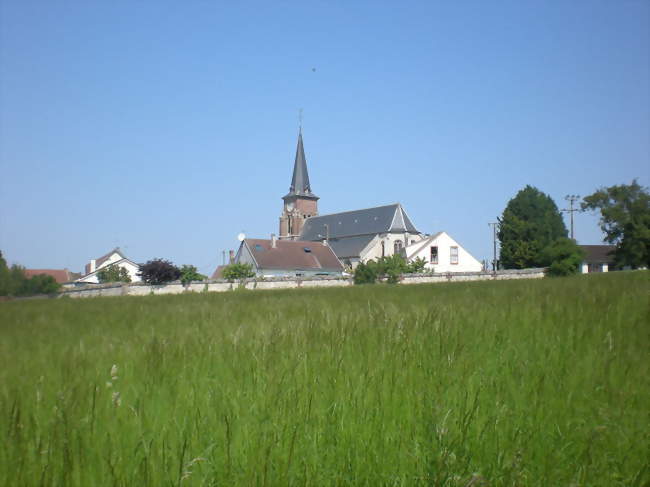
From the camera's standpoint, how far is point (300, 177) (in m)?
99.8

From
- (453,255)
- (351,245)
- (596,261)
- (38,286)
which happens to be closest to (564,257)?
(453,255)

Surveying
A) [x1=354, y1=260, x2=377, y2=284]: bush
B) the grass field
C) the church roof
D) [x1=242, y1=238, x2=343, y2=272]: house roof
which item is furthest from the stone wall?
the church roof

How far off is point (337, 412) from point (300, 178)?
98.9 metres

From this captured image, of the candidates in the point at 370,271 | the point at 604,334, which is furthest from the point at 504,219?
the point at 604,334

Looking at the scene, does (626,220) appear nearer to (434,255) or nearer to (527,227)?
(527,227)

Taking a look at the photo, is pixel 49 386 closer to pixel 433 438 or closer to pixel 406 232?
pixel 433 438

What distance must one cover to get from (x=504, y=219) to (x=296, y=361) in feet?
164

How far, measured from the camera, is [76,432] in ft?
6.02

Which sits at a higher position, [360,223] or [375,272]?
[360,223]

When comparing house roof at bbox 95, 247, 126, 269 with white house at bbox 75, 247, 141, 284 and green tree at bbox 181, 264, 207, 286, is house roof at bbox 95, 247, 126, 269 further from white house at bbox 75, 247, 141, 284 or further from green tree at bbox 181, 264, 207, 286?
green tree at bbox 181, 264, 207, 286

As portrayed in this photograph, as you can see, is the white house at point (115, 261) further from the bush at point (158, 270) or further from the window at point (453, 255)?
the window at point (453, 255)

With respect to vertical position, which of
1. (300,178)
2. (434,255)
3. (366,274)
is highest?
(300,178)

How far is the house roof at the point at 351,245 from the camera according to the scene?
256 feet

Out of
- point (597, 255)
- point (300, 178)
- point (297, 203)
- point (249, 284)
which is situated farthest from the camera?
point (300, 178)
